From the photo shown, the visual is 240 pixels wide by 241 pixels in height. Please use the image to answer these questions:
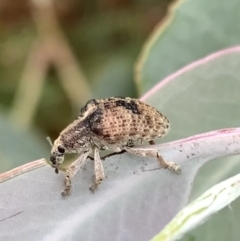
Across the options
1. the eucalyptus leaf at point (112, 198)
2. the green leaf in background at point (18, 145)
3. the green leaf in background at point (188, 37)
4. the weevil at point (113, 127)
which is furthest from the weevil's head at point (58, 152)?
the green leaf in background at point (18, 145)

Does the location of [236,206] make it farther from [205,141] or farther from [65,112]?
[65,112]

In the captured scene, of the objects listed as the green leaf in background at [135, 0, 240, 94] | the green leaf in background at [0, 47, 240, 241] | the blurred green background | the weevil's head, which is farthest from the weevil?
the blurred green background

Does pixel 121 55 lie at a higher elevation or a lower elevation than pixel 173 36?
lower

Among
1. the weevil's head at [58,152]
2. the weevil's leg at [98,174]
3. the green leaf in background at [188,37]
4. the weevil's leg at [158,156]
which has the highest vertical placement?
the weevil's leg at [98,174]

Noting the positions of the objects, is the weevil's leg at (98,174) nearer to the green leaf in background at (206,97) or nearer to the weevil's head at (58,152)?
the weevil's head at (58,152)

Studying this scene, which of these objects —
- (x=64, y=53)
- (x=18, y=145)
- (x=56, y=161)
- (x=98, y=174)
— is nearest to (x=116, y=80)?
(x=64, y=53)

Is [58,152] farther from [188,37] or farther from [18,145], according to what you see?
[18,145]

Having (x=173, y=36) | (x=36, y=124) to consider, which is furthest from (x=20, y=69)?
(x=173, y=36)
